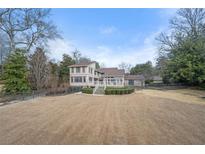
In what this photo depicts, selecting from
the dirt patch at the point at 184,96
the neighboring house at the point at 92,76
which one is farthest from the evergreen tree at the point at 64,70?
the dirt patch at the point at 184,96

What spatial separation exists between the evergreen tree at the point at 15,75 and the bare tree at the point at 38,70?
242 centimetres

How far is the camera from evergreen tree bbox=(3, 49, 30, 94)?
17.5 metres

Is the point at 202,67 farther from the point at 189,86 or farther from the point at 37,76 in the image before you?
the point at 37,76

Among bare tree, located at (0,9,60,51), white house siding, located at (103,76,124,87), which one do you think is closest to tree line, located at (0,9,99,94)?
bare tree, located at (0,9,60,51)

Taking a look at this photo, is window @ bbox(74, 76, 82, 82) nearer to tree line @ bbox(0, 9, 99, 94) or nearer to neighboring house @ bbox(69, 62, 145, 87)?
neighboring house @ bbox(69, 62, 145, 87)

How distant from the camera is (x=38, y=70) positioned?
21188 mm

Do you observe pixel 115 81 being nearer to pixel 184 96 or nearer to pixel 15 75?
pixel 184 96

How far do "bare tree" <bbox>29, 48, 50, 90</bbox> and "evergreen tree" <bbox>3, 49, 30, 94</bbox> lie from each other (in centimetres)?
242

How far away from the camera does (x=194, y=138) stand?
5195 mm

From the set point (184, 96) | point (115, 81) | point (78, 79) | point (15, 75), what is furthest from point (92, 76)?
point (184, 96)

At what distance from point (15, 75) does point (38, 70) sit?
3441 mm

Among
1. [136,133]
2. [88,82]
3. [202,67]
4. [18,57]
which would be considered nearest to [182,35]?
[202,67]

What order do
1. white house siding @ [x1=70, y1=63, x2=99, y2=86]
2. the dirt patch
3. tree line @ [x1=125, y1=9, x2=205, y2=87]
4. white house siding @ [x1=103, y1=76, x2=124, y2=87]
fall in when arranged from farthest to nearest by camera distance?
1. white house siding @ [x1=103, y1=76, x2=124, y2=87]
2. white house siding @ [x1=70, y1=63, x2=99, y2=86]
3. tree line @ [x1=125, y1=9, x2=205, y2=87]
4. the dirt patch
